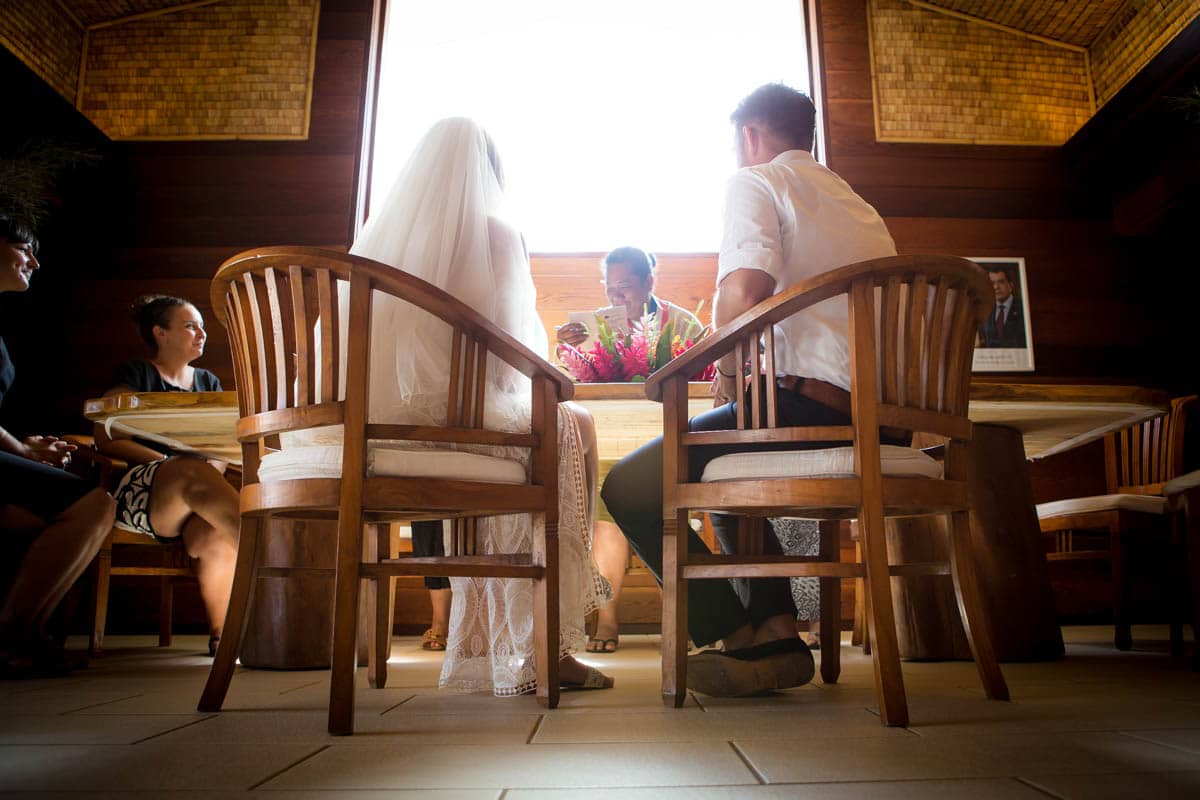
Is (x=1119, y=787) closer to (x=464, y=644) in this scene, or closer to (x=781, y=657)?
(x=781, y=657)

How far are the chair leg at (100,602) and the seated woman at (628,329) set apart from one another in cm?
173

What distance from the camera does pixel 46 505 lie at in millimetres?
2297

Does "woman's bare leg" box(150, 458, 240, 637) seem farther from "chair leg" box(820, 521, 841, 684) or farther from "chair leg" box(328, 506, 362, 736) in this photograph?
"chair leg" box(820, 521, 841, 684)

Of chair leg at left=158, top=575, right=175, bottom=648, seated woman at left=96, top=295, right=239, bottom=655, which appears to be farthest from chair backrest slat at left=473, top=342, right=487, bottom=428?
chair leg at left=158, top=575, right=175, bottom=648

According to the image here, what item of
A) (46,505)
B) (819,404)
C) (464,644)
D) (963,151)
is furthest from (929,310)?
(963,151)

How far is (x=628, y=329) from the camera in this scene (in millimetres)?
2730

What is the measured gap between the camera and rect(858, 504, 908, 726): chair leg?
1298mm

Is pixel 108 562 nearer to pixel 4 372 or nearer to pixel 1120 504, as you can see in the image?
pixel 4 372

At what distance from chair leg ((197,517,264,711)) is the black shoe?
843 mm

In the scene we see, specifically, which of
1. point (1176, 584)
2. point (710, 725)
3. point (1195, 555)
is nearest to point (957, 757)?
point (710, 725)

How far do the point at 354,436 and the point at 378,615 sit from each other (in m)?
0.82

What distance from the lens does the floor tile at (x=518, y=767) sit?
96 centimetres

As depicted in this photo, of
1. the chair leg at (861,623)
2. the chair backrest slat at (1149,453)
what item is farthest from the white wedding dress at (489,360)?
the chair backrest slat at (1149,453)

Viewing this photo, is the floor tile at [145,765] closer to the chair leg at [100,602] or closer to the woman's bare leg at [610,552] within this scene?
the chair leg at [100,602]
